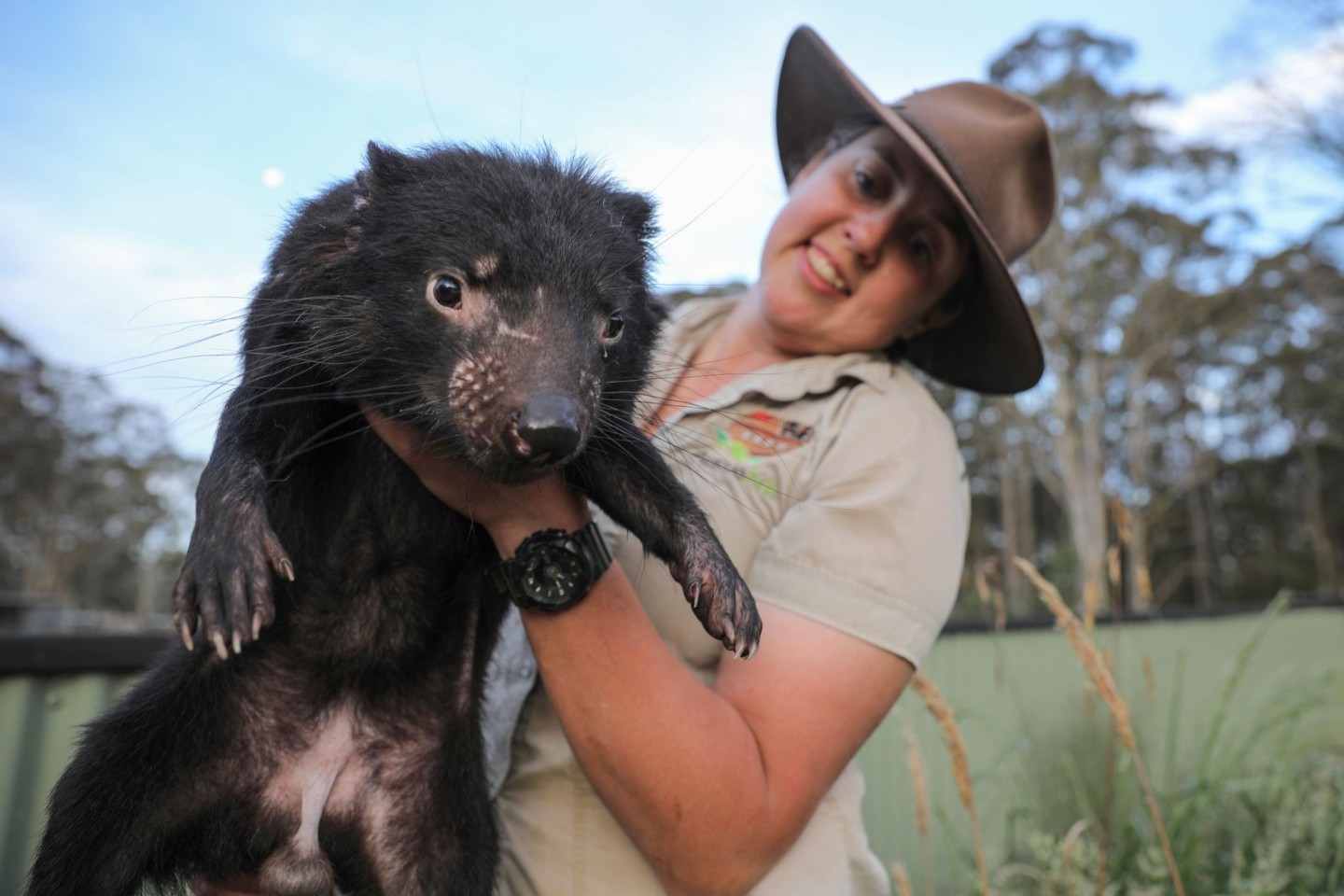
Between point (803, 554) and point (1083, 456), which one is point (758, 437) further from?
point (1083, 456)

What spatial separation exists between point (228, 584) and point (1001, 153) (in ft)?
6.37

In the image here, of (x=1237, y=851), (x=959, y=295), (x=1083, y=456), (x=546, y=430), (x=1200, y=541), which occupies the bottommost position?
(x=1200, y=541)

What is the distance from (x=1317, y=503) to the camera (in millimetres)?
28000

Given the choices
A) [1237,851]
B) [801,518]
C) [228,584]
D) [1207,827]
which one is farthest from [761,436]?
[1207,827]

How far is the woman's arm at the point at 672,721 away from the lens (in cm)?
158

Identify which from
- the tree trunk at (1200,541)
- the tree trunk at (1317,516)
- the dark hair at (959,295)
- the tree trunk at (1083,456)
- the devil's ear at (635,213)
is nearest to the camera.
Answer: the devil's ear at (635,213)

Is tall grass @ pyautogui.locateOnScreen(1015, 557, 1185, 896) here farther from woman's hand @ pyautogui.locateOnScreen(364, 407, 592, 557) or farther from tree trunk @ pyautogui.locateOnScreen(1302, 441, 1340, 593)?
tree trunk @ pyautogui.locateOnScreen(1302, 441, 1340, 593)

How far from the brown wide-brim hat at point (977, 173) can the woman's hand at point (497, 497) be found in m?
1.07

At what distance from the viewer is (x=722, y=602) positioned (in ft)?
5.33

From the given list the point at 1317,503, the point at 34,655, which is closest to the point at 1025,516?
the point at 1317,503

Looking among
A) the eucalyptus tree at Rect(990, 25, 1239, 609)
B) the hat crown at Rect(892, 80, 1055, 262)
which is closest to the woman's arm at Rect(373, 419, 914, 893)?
the hat crown at Rect(892, 80, 1055, 262)

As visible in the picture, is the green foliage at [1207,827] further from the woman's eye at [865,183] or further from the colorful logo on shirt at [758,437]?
the woman's eye at [865,183]

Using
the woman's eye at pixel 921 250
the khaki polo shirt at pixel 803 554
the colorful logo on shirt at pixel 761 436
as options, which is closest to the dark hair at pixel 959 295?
the woman's eye at pixel 921 250

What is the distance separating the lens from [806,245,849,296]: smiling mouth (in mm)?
2287
